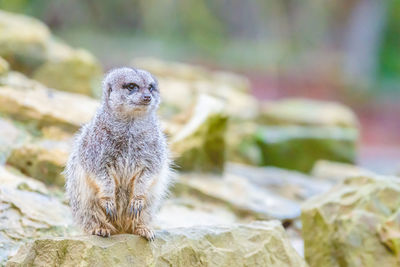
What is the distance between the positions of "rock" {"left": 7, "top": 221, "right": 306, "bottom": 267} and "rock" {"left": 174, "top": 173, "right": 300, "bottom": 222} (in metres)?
1.90

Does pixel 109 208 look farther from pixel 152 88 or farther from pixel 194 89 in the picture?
pixel 194 89

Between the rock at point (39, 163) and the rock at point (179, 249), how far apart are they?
2203 millimetres

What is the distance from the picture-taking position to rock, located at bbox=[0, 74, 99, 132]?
6.98 meters

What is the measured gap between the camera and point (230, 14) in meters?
29.4

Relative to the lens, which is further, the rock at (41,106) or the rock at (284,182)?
the rock at (284,182)

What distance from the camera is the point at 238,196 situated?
24.1ft

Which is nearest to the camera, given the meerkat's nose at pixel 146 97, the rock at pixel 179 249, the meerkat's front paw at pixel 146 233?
the rock at pixel 179 249

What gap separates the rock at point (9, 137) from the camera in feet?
21.0

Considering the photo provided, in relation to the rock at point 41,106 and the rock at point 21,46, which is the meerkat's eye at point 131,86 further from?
the rock at point 21,46

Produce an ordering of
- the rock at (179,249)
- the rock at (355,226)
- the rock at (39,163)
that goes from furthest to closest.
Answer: the rock at (39,163), the rock at (355,226), the rock at (179,249)

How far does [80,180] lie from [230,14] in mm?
25456

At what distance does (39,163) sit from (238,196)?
7.60 ft

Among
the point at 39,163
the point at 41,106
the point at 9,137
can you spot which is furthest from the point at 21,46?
the point at 39,163

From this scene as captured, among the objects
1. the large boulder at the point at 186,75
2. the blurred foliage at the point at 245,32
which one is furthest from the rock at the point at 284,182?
the blurred foliage at the point at 245,32
